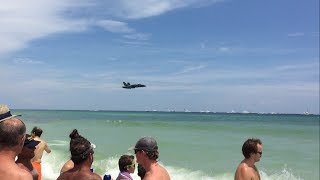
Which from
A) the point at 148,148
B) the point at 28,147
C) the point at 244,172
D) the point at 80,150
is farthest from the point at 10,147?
the point at 244,172

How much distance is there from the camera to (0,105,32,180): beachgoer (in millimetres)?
3004

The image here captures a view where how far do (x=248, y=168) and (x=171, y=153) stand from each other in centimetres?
1548

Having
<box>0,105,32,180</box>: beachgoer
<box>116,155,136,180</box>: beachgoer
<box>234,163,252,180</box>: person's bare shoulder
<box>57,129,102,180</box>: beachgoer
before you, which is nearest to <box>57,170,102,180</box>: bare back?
<box>57,129,102,180</box>: beachgoer

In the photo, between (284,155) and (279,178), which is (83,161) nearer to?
(279,178)

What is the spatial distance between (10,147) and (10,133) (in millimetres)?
110

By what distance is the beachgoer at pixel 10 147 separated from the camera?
3.00 m

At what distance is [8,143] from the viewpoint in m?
3.02

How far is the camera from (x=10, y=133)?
301cm

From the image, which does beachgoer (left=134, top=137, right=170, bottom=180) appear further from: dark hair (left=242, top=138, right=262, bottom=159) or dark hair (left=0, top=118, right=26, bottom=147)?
dark hair (left=242, top=138, right=262, bottom=159)

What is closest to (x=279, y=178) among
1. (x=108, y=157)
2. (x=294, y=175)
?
(x=294, y=175)

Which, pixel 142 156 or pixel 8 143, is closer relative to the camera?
pixel 8 143

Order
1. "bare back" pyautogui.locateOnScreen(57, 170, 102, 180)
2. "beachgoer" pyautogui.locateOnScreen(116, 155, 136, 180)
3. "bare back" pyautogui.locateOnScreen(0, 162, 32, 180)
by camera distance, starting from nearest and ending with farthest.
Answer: "bare back" pyautogui.locateOnScreen(0, 162, 32, 180) → "bare back" pyautogui.locateOnScreen(57, 170, 102, 180) → "beachgoer" pyautogui.locateOnScreen(116, 155, 136, 180)

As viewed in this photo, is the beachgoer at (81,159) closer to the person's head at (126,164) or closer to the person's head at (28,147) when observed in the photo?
the person's head at (28,147)

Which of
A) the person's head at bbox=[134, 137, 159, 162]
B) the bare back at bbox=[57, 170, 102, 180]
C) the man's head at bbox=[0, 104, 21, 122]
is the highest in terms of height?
the man's head at bbox=[0, 104, 21, 122]
